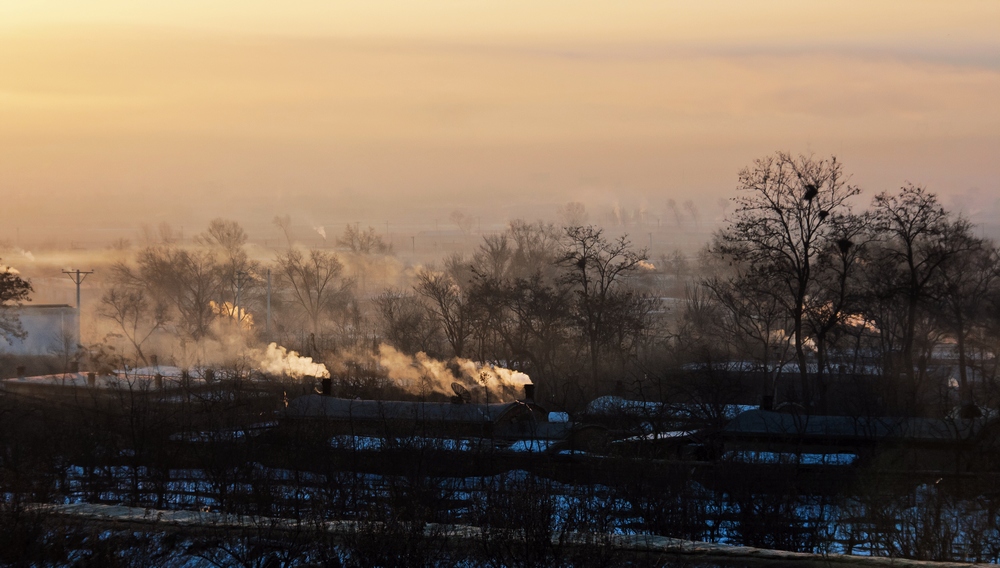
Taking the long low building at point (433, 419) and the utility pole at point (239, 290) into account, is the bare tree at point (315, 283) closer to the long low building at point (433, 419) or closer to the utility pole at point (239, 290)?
the utility pole at point (239, 290)

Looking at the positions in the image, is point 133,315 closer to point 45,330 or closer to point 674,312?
point 45,330

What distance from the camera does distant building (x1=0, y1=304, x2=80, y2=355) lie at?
63.5 m

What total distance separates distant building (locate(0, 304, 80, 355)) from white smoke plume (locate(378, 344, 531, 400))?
88.7 ft

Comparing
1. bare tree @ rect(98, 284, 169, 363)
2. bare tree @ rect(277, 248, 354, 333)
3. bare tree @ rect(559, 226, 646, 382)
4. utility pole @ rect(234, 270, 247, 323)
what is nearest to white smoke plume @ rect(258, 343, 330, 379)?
bare tree @ rect(559, 226, 646, 382)

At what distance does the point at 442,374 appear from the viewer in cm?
4316

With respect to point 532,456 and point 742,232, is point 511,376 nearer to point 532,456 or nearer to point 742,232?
point 742,232

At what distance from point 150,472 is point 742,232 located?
942 inches

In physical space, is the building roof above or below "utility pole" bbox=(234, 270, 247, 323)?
below

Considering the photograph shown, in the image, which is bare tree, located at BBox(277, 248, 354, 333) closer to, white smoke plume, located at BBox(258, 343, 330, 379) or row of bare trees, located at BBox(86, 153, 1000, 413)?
row of bare trees, located at BBox(86, 153, 1000, 413)

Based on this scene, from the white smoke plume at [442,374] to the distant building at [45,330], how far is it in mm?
27051

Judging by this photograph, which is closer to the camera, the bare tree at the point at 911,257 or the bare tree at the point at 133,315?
the bare tree at the point at 911,257

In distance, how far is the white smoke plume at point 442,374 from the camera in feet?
129

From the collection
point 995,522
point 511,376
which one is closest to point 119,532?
point 995,522

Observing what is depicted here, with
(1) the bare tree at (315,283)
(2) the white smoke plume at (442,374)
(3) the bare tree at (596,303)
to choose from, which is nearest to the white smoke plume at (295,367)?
(2) the white smoke plume at (442,374)
